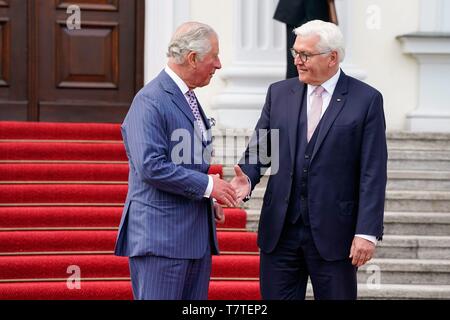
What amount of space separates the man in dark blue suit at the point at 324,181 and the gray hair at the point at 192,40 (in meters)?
0.50

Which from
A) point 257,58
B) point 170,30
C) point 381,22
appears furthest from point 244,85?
point 381,22

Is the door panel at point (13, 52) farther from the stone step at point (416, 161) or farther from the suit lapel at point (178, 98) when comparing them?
the suit lapel at point (178, 98)

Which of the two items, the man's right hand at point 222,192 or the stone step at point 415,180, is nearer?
the man's right hand at point 222,192

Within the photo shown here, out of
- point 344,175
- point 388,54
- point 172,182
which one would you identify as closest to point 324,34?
point 344,175

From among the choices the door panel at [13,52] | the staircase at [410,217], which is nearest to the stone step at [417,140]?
the staircase at [410,217]

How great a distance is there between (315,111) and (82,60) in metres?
4.03

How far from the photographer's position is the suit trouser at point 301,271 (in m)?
3.90

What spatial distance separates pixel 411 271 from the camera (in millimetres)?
5824

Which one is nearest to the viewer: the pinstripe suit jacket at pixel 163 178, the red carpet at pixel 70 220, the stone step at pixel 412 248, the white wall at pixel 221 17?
the pinstripe suit jacket at pixel 163 178

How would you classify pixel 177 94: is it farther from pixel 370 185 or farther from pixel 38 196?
pixel 38 196

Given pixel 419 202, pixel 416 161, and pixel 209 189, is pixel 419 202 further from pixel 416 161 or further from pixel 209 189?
pixel 209 189

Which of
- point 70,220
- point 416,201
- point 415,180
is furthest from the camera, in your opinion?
point 415,180

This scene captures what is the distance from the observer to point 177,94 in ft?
11.9

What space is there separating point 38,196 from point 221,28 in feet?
7.04
